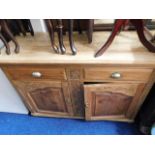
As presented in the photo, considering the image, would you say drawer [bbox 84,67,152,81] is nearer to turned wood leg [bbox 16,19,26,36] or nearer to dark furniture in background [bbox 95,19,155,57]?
dark furniture in background [bbox 95,19,155,57]

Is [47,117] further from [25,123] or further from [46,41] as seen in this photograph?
[46,41]

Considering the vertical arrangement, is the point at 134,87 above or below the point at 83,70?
below

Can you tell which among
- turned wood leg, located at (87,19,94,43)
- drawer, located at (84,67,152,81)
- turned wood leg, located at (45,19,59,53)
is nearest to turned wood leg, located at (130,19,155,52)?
drawer, located at (84,67,152,81)

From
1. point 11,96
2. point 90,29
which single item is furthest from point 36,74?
point 11,96

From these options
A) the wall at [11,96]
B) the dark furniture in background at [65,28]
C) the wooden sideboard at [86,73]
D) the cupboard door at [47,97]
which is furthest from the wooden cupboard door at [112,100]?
the wall at [11,96]

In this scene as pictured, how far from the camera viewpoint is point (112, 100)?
109 centimetres

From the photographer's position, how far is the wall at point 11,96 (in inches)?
41.7

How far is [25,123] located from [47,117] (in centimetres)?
21

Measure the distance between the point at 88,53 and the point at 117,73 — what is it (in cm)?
21
